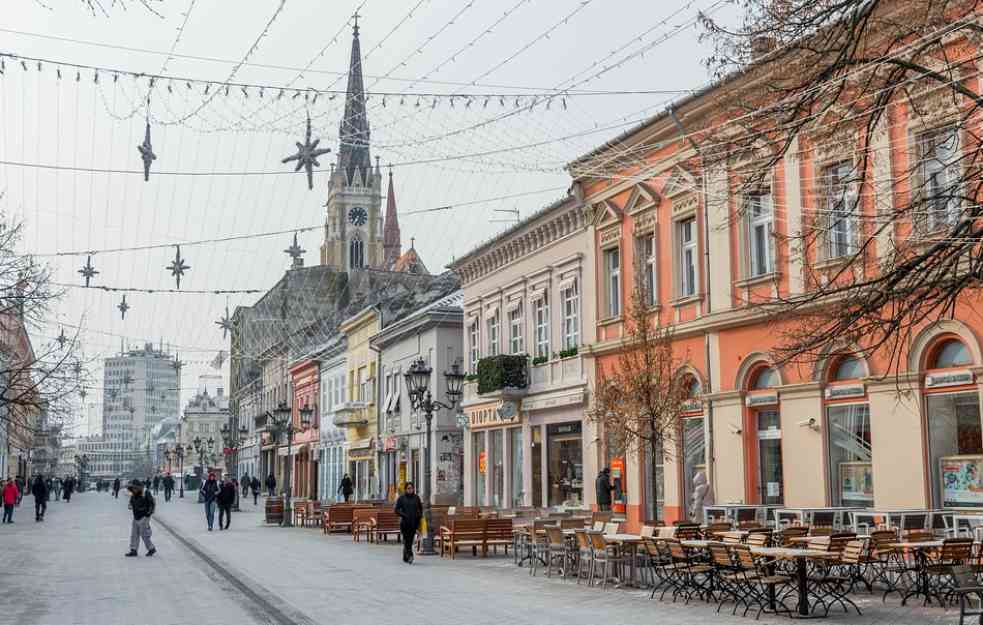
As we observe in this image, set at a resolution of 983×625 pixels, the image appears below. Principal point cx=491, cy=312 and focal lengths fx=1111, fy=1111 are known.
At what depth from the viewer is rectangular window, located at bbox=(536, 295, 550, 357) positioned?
108ft

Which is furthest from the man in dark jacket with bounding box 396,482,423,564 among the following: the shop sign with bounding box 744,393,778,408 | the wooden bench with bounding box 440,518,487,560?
the shop sign with bounding box 744,393,778,408

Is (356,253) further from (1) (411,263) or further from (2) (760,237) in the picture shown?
(2) (760,237)

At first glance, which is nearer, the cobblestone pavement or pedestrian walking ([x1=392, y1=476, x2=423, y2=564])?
the cobblestone pavement

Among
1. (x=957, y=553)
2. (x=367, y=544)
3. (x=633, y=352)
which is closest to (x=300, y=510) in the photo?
(x=367, y=544)

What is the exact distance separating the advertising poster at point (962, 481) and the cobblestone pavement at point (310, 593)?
4.41m

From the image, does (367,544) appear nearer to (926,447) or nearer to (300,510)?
(300,510)

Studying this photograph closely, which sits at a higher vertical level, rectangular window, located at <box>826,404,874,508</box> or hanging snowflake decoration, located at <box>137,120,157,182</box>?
hanging snowflake decoration, located at <box>137,120,157,182</box>

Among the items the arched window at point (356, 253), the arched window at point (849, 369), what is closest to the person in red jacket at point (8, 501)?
the arched window at point (849, 369)

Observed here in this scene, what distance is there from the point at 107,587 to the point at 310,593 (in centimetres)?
366

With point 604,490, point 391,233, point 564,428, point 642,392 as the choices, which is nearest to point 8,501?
point 564,428

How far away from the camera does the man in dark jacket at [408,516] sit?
21484 mm

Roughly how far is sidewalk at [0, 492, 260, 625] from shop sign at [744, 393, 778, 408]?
37.3 feet

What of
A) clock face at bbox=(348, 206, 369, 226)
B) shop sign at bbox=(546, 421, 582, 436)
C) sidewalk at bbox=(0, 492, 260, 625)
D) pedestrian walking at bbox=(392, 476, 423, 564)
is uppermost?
clock face at bbox=(348, 206, 369, 226)

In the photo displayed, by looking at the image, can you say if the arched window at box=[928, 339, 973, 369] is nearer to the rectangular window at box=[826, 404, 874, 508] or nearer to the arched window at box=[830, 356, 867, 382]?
the arched window at box=[830, 356, 867, 382]
